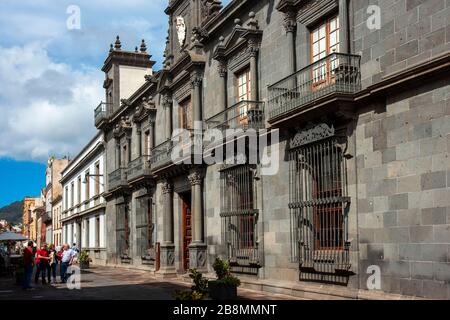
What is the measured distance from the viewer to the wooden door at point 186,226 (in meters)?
22.0

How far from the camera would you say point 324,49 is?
44.9ft

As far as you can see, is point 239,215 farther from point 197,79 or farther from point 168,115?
point 168,115

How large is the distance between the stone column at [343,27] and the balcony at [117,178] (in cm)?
1736

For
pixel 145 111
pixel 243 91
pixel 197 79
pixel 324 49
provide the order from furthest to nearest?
pixel 145 111 → pixel 197 79 → pixel 243 91 → pixel 324 49

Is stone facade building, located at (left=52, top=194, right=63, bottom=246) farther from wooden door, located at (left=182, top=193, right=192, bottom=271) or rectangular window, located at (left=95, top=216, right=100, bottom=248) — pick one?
wooden door, located at (left=182, top=193, right=192, bottom=271)

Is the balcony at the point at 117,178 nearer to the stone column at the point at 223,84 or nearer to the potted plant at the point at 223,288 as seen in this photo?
the stone column at the point at 223,84

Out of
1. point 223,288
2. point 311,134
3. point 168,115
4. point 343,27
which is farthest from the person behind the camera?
point 168,115

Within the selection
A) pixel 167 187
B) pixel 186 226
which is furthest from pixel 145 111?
pixel 186 226

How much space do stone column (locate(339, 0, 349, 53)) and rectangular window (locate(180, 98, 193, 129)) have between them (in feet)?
30.6

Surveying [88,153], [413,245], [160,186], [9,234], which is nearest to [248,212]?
[413,245]

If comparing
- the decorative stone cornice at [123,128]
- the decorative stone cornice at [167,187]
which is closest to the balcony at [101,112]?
the decorative stone cornice at [123,128]

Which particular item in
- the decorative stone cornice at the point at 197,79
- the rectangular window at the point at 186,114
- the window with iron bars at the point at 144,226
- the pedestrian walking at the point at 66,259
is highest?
the decorative stone cornice at the point at 197,79

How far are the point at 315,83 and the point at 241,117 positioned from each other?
3.73 metres

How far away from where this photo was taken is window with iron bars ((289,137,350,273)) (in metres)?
12.6
